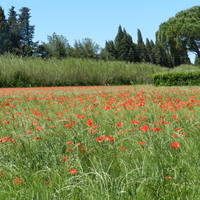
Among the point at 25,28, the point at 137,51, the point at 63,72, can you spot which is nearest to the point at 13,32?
the point at 25,28

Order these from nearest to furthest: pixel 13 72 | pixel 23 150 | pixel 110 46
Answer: pixel 23 150
pixel 13 72
pixel 110 46

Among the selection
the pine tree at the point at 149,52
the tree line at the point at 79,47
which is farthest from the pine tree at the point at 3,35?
the pine tree at the point at 149,52

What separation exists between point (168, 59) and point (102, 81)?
42.2m

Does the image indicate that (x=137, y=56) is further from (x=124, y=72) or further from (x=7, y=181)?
(x=7, y=181)

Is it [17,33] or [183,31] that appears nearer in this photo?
[183,31]

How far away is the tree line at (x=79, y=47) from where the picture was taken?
3781 centimetres

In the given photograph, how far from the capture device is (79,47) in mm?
37344

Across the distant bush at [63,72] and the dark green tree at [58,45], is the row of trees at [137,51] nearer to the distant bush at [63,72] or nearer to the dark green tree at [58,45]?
the dark green tree at [58,45]

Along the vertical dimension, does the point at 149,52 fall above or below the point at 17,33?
below

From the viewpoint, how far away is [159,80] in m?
15.4

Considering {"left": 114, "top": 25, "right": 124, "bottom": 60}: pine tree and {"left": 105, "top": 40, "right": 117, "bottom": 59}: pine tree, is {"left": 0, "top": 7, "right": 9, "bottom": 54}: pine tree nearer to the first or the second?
{"left": 105, "top": 40, "right": 117, "bottom": 59}: pine tree

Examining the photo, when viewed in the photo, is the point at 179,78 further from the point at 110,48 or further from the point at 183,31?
the point at 110,48

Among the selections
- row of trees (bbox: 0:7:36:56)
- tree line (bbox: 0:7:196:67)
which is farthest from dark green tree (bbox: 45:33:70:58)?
row of trees (bbox: 0:7:36:56)

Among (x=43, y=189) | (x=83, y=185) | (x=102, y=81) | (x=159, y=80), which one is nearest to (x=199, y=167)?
(x=83, y=185)
